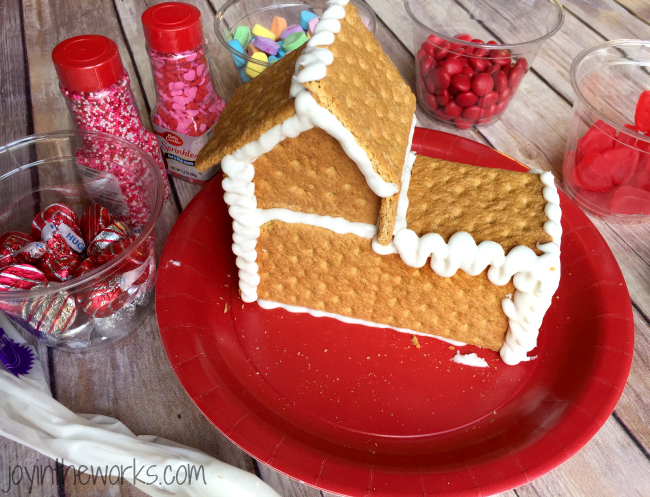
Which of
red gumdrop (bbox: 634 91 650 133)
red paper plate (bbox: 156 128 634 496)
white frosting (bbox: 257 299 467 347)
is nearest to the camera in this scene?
red paper plate (bbox: 156 128 634 496)

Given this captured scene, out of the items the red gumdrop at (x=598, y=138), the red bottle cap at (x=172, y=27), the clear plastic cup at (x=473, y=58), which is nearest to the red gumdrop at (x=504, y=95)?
the clear plastic cup at (x=473, y=58)

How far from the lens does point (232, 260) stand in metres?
1.06

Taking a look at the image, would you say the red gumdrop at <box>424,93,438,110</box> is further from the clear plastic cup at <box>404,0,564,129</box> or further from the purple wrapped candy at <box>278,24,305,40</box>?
the purple wrapped candy at <box>278,24,305,40</box>

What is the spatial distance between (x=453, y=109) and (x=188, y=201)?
0.68 meters

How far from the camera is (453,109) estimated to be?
131cm

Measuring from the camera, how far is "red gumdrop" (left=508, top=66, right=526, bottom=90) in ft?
4.11

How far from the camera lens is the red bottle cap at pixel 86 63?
906 mm

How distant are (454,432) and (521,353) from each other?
0.62 ft

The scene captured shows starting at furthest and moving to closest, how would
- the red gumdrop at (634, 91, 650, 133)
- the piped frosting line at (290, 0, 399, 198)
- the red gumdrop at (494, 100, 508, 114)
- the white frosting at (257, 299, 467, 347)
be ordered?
the red gumdrop at (494, 100, 508, 114) < the red gumdrop at (634, 91, 650, 133) < the white frosting at (257, 299, 467, 347) < the piped frosting line at (290, 0, 399, 198)

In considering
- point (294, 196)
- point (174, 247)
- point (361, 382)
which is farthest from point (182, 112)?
point (361, 382)

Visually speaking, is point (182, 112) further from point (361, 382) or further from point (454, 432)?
point (454, 432)

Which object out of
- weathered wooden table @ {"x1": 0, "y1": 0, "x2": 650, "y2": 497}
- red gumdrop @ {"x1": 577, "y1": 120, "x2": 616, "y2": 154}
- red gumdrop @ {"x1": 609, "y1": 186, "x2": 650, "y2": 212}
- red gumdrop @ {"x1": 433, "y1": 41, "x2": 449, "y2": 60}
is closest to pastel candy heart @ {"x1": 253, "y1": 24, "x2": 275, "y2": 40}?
weathered wooden table @ {"x1": 0, "y1": 0, "x2": 650, "y2": 497}

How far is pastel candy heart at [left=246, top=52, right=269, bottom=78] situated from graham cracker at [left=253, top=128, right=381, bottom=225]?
18.4 inches

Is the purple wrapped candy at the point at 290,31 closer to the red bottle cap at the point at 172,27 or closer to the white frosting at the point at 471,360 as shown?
the red bottle cap at the point at 172,27
